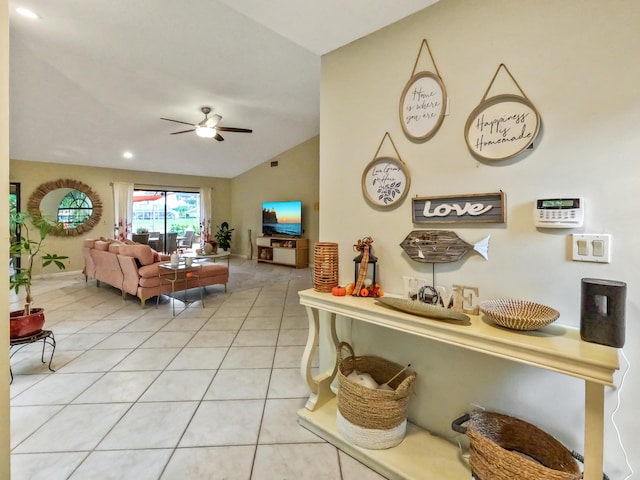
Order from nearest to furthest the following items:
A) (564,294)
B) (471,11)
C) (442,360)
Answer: (564,294)
(471,11)
(442,360)

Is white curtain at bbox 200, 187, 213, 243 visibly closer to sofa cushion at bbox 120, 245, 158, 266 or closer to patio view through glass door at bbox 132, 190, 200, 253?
patio view through glass door at bbox 132, 190, 200, 253

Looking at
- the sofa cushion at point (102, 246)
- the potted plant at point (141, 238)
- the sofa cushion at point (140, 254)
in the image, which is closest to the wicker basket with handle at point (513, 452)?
the sofa cushion at point (140, 254)

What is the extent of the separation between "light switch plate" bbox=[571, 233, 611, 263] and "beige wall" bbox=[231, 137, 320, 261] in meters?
6.14

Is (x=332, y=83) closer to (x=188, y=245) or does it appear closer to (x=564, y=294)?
(x=564, y=294)

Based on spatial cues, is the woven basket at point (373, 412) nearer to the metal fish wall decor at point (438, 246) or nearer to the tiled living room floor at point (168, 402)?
the tiled living room floor at point (168, 402)

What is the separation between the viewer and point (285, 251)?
745 cm

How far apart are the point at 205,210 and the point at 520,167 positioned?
8.11 metres

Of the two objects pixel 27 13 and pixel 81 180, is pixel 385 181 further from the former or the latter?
pixel 81 180

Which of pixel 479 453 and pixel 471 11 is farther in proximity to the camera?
pixel 471 11

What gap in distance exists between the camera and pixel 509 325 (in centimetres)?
111

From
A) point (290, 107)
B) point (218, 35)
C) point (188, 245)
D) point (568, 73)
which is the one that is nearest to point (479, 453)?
point (568, 73)

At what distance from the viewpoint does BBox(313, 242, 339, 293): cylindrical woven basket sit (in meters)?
1.75

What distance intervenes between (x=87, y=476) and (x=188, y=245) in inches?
292

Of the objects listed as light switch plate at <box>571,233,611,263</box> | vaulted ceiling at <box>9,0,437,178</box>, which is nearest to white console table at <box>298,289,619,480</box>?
light switch plate at <box>571,233,611,263</box>
